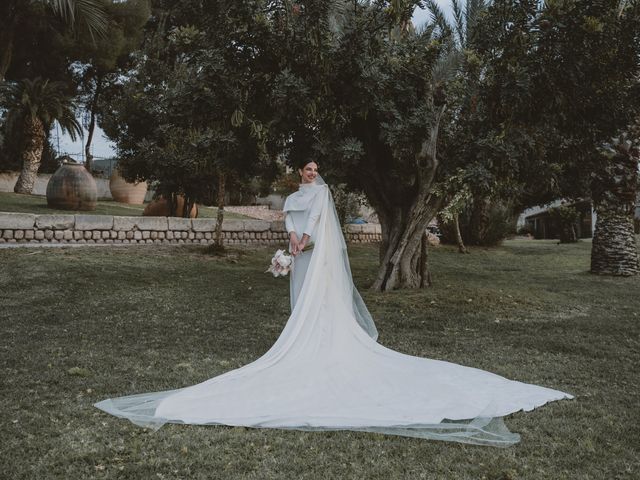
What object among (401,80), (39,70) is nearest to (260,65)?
(401,80)

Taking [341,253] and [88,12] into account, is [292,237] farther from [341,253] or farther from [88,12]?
[88,12]

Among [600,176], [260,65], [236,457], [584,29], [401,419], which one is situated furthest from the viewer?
[600,176]

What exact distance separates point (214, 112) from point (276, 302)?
3.37 m

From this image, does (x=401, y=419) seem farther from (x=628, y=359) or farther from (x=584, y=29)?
(x=584, y=29)

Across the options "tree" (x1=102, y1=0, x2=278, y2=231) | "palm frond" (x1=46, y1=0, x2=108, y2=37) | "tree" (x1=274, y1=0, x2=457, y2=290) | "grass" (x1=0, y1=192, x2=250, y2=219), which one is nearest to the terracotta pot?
"grass" (x1=0, y1=192, x2=250, y2=219)

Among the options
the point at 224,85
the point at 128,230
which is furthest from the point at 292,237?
the point at 128,230

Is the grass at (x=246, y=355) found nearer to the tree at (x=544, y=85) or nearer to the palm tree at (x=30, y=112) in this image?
the tree at (x=544, y=85)

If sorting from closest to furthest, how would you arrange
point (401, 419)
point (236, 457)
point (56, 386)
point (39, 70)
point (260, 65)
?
1. point (236, 457)
2. point (401, 419)
3. point (56, 386)
4. point (260, 65)
5. point (39, 70)

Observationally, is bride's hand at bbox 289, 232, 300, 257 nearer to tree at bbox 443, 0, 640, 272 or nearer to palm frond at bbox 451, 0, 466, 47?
tree at bbox 443, 0, 640, 272

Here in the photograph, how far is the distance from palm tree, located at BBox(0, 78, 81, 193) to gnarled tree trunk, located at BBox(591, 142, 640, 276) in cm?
1932

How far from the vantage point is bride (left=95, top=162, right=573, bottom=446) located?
3973 mm

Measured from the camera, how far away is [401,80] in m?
9.17

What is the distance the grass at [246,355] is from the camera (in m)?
3.41

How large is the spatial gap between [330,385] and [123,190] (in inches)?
880
